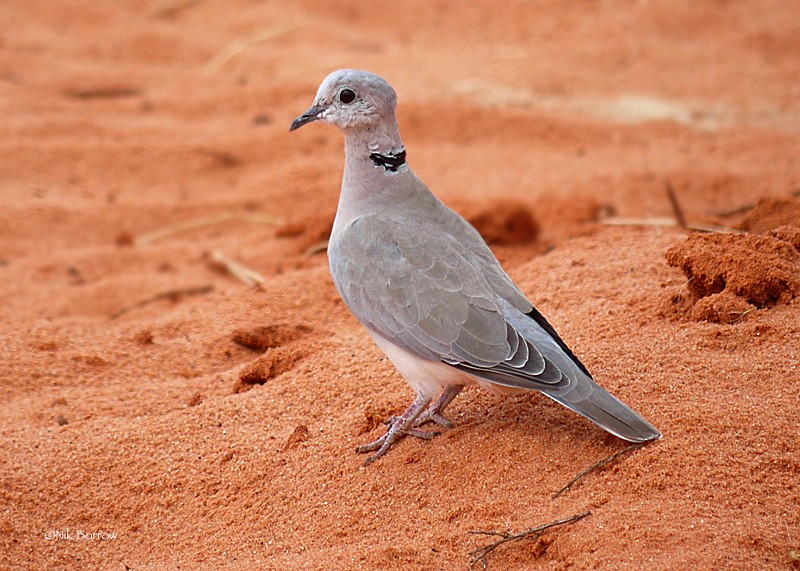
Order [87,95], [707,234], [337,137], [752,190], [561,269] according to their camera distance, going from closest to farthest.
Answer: [707,234], [561,269], [752,190], [337,137], [87,95]

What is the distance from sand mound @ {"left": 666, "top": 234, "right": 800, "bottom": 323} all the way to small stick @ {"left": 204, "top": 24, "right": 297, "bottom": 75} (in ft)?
20.7

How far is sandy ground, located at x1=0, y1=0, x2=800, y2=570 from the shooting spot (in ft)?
10.8

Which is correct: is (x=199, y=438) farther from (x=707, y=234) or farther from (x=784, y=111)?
(x=784, y=111)

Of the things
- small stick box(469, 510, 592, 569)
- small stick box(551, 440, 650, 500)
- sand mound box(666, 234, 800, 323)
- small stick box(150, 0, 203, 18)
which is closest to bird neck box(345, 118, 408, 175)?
sand mound box(666, 234, 800, 323)

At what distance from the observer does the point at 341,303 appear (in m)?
5.18

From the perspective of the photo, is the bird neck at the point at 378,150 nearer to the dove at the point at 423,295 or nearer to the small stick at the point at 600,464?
the dove at the point at 423,295

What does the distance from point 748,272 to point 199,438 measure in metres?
2.35

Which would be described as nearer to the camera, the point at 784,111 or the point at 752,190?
the point at 752,190

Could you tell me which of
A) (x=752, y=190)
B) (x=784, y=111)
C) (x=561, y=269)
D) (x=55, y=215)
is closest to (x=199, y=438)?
(x=561, y=269)

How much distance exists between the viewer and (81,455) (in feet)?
12.8

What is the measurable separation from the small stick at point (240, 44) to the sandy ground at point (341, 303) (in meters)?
0.04

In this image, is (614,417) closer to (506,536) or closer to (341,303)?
(506,536)

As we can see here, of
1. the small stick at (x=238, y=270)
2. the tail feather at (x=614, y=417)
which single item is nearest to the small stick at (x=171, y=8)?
the small stick at (x=238, y=270)

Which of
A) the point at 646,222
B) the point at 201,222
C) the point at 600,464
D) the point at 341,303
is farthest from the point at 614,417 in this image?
the point at 201,222
